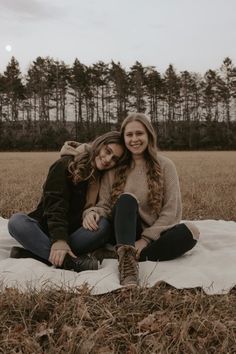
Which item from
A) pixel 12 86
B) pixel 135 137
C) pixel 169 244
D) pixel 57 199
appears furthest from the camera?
pixel 12 86

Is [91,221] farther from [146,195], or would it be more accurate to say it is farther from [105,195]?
[146,195]

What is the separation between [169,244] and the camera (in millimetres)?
4207

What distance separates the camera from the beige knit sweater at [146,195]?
4.38 meters

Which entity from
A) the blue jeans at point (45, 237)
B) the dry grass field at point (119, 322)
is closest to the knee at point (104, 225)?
the blue jeans at point (45, 237)

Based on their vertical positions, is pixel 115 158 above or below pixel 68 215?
above

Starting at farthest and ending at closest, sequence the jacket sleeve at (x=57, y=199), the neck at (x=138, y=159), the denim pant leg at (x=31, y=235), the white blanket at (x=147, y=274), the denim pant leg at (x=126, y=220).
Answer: the neck at (x=138, y=159) < the denim pant leg at (x=31, y=235) < the jacket sleeve at (x=57, y=199) < the denim pant leg at (x=126, y=220) < the white blanket at (x=147, y=274)

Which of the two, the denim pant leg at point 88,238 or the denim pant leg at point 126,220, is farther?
the denim pant leg at point 88,238

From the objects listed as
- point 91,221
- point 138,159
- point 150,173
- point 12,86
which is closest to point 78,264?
point 91,221

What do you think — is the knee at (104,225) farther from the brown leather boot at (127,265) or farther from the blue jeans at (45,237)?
Result: the brown leather boot at (127,265)

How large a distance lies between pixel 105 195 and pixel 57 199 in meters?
0.58

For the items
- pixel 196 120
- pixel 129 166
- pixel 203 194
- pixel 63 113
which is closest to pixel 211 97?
pixel 196 120

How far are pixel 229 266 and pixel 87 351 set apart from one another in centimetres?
204

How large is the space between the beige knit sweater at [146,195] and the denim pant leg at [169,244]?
148mm

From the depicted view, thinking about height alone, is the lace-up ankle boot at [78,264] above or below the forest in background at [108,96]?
below
